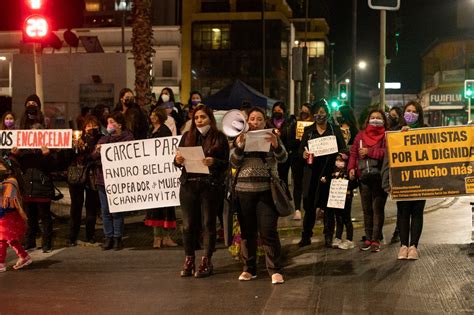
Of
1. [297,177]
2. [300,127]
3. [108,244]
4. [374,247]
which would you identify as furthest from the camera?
[300,127]

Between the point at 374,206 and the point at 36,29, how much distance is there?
681cm

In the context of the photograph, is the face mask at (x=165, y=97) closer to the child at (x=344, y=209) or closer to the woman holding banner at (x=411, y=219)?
the child at (x=344, y=209)

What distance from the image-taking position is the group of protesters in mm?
7648

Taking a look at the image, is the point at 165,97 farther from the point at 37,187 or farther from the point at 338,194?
the point at 338,194

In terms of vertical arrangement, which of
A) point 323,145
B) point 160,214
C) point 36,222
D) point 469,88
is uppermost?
point 469,88

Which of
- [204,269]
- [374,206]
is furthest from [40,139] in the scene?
[374,206]

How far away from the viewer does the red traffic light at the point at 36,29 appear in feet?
41.4

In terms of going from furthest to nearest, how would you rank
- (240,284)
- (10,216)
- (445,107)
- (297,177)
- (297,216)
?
(445,107) → (297,216) → (297,177) → (10,216) → (240,284)

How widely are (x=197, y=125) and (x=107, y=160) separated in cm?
202

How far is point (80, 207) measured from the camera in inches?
398

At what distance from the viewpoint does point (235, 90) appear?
66.8 ft

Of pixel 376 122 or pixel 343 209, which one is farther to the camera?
pixel 343 209

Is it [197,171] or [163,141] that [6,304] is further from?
[163,141]

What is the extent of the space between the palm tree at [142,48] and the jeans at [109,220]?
541cm
